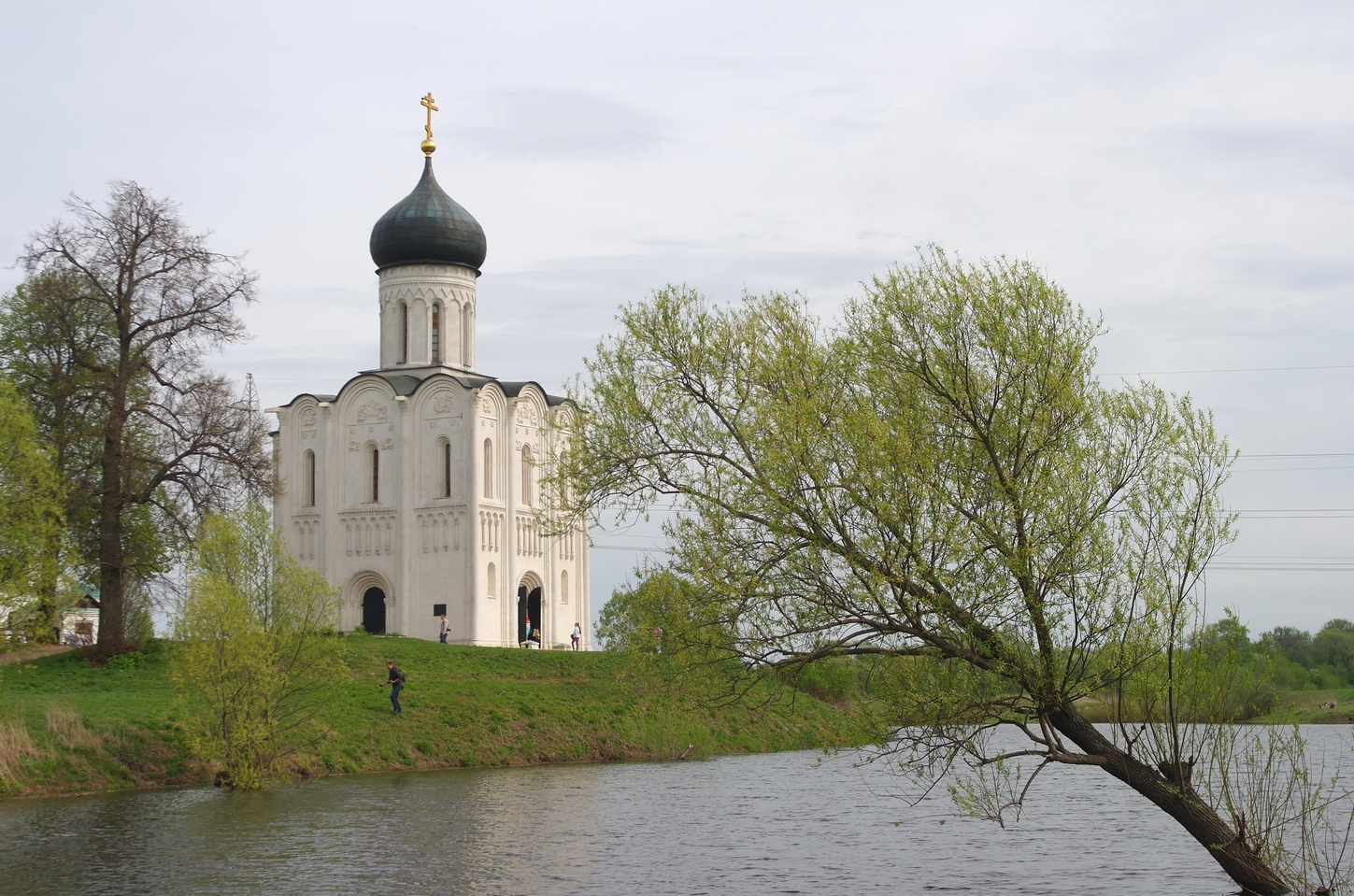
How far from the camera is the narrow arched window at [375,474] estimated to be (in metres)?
47.7

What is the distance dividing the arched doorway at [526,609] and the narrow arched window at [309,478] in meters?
7.84

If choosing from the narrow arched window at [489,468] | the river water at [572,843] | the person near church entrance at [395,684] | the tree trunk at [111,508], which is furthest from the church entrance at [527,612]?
the river water at [572,843]

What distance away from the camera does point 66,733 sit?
82.7ft

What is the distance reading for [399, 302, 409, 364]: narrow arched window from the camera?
48812 mm

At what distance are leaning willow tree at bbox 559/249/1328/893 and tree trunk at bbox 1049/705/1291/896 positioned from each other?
23mm

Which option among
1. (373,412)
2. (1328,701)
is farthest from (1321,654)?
(373,412)

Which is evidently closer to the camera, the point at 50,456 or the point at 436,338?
the point at 50,456

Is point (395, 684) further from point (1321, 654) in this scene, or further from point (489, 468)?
point (1321, 654)

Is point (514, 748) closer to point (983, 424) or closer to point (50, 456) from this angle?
point (50, 456)

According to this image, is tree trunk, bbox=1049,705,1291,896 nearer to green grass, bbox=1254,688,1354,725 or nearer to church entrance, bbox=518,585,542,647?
church entrance, bbox=518,585,542,647

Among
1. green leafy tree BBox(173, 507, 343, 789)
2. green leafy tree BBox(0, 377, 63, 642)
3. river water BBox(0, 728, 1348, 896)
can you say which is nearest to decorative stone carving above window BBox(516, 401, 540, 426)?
green leafy tree BBox(173, 507, 343, 789)

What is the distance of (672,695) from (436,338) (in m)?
34.7

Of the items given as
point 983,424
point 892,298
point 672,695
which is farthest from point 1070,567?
point 672,695

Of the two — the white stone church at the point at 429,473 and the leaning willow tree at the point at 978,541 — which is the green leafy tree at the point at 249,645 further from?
the white stone church at the point at 429,473
